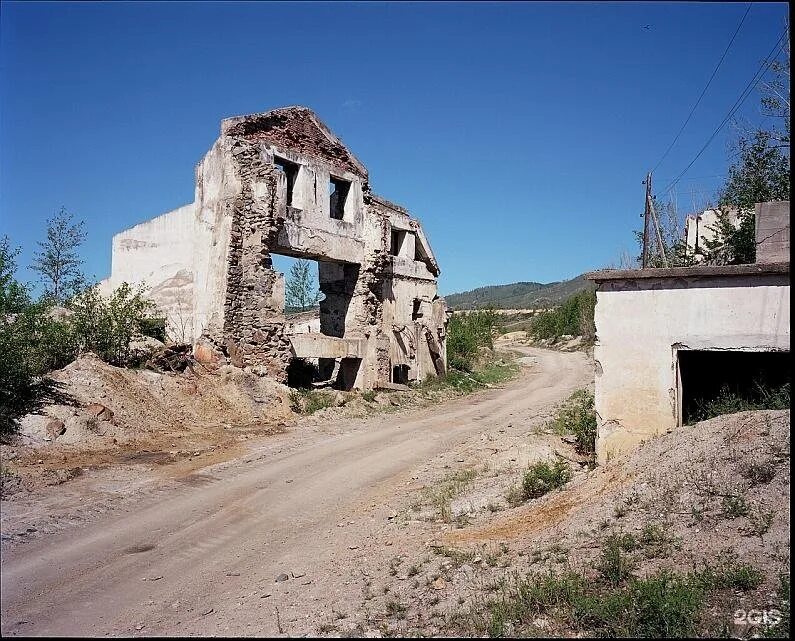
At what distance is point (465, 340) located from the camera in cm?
3288

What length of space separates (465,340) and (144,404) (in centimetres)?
2139

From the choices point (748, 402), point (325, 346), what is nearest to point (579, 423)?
point (748, 402)

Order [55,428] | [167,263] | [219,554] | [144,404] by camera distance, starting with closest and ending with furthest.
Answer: [219,554] < [55,428] < [144,404] < [167,263]

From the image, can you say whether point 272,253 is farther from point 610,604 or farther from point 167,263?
point 610,604

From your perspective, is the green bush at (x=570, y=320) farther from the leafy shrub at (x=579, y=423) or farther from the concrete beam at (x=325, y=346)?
the concrete beam at (x=325, y=346)

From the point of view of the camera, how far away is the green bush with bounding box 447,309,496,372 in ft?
101

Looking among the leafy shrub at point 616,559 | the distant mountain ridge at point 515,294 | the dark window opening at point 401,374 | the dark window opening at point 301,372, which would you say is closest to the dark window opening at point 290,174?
the dark window opening at point 301,372

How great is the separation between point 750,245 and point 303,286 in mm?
31001

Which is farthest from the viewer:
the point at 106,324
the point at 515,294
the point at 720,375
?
the point at 515,294

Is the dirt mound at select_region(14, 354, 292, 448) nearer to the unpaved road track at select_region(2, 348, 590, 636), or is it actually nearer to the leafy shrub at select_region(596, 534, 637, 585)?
the unpaved road track at select_region(2, 348, 590, 636)

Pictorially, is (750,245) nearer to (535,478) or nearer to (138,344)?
(535,478)

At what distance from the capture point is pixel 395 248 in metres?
26.3

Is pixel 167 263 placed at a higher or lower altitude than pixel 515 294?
lower

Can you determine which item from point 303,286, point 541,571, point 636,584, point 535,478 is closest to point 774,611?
point 636,584
